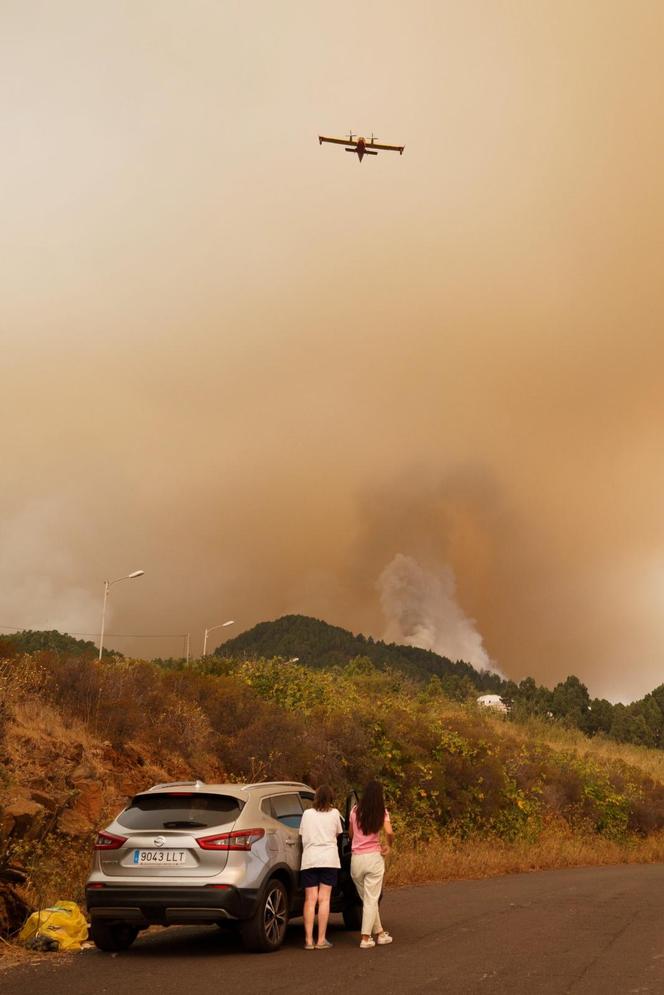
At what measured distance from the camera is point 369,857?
36.9ft

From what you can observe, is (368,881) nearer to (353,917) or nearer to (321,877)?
(321,877)

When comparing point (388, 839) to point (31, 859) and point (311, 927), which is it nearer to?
point (311, 927)

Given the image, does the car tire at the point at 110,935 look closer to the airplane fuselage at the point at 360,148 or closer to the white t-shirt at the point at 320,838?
the white t-shirt at the point at 320,838

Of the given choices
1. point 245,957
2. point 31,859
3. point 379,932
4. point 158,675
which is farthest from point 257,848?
point 158,675

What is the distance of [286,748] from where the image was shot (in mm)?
23281

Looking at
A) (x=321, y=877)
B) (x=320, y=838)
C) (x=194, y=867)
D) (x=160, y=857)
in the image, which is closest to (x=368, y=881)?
(x=321, y=877)

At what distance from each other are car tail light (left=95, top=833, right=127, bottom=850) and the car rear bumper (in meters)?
0.42

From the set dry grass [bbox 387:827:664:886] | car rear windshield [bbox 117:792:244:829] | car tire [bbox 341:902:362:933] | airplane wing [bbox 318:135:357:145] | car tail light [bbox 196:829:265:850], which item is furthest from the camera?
→ airplane wing [bbox 318:135:357:145]

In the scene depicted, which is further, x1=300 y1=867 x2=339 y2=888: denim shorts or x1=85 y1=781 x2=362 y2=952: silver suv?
x1=300 y1=867 x2=339 y2=888: denim shorts

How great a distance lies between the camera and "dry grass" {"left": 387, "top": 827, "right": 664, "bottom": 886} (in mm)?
20797

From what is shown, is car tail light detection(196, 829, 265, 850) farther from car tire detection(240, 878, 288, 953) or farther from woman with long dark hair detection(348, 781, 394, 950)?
woman with long dark hair detection(348, 781, 394, 950)

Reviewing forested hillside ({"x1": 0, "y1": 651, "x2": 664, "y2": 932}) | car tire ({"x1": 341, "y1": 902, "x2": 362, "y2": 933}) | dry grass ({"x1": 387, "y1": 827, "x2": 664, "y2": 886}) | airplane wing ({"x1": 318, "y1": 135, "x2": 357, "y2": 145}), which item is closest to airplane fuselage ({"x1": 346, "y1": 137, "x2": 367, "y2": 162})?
airplane wing ({"x1": 318, "y1": 135, "x2": 357, "y2": 145})

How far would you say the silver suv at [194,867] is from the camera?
1030 centimetres

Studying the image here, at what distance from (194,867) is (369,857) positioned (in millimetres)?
2095
